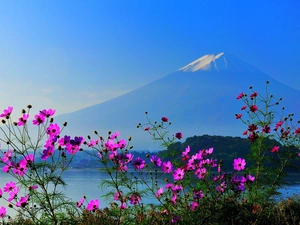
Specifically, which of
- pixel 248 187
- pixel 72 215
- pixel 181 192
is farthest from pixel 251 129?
pixel 72 215

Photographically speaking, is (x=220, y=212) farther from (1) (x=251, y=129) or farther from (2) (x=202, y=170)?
(1) (x=251, y=129)

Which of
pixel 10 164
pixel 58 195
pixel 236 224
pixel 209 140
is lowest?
pixel 236 224

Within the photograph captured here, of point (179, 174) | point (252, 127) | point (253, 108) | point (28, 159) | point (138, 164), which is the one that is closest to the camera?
point (28, 159)

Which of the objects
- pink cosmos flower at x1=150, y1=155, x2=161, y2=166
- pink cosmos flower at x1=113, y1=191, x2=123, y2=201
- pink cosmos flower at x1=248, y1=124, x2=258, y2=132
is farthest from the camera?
pink cosmos flower at x1=248, y1=124, x2=258, y2=132

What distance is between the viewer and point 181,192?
6875mm

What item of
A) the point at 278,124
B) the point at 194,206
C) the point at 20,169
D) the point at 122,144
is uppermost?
the point at 278,124

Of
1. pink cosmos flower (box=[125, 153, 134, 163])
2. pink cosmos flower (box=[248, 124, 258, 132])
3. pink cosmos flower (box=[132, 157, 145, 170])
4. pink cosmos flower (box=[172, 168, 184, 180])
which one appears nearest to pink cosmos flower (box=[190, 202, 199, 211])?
pink cosmos flower (box=[172, 168, 184, 180])

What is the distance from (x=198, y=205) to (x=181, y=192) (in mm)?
956

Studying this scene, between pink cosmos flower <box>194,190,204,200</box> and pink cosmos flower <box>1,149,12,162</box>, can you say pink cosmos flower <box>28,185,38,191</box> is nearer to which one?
pink cosmos flower <box>1,149,12,162</box>

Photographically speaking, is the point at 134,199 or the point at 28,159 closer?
the point at 28,159

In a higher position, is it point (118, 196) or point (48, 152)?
point (48, 152)

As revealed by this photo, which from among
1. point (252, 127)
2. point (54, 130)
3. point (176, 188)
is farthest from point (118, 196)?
point (252, 127)

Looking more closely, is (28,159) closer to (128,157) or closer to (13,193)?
(13,193)

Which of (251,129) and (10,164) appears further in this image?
(251,129)
